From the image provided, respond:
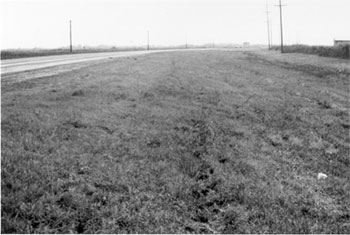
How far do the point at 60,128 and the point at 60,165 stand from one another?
2.37 m

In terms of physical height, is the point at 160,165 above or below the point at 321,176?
above

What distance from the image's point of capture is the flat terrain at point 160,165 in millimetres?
6168

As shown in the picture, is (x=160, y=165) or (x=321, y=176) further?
(x=321, y=176)

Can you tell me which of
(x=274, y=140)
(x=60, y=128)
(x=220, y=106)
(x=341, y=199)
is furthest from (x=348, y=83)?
(x=60, y=128)

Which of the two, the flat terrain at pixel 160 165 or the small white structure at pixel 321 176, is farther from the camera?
the small white structure at pixel 321 176

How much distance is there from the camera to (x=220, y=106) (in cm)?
1648

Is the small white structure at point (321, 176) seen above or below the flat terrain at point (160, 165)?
below

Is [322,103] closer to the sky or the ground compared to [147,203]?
closer to the sky

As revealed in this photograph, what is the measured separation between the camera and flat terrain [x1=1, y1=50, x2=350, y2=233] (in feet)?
20.2

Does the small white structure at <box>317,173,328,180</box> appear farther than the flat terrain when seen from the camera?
Yes

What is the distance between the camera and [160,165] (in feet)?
27.8

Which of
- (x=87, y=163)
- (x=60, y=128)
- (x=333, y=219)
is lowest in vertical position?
(x=333, y=219)

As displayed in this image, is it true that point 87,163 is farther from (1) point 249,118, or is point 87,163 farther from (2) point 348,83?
(2) point 348,83

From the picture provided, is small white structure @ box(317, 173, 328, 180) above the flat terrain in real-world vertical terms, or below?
below
